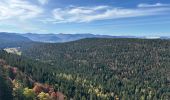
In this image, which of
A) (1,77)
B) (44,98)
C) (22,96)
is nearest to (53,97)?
(44,98)

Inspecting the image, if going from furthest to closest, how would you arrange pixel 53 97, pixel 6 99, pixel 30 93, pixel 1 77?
pixel 53 97 → pixel 30 93 → pixel 1 77 → pixel 6 99

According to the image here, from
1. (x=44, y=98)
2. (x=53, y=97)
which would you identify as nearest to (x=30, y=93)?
(x=44, y=98)

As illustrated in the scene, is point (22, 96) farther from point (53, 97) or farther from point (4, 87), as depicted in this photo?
point (53, 97)

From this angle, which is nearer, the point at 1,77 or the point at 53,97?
the point at 1,77

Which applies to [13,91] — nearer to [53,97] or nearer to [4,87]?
[4,87]

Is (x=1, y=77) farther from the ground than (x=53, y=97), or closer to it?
farther from the ground

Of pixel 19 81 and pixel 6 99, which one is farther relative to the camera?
pixel 19 81

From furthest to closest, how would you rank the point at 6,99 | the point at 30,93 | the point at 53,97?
the point at 53,97 < the point at 30,93 < the point at 6,99

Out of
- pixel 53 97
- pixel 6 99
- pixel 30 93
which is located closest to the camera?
pixel 6 99

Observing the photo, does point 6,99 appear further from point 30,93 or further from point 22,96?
point 30,93
